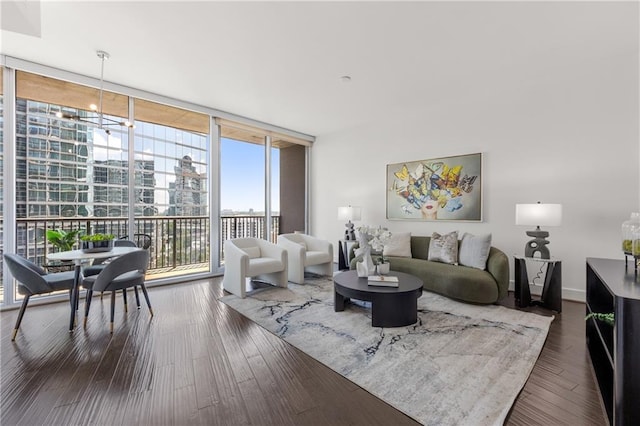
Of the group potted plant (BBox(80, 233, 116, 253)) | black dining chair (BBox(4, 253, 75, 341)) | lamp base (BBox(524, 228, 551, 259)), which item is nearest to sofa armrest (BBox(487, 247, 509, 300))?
lamp base (BBox(524, 228, 551, 259))

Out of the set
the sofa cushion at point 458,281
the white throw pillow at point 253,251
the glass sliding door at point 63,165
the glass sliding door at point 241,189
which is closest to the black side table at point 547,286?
the sofa cushion at point 458,281

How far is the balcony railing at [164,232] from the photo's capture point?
3.57 m

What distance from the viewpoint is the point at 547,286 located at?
3199mm

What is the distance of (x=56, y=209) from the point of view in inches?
144

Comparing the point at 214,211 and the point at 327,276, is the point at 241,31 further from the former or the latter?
the point at 327,276

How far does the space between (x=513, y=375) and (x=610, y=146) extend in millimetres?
3055

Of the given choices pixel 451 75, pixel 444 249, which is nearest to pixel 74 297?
pixel 444 249

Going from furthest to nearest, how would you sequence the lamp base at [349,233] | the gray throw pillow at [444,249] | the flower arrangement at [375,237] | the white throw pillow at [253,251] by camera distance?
the lamp base at [349,233], the white throw pillow at [253,251], the gray throw pillow at [444,249], the flower arrangement at [375,237]

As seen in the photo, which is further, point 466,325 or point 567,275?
point 567,275

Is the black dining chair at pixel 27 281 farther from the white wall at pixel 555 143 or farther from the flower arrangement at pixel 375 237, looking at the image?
the white wall at pixel 555 143

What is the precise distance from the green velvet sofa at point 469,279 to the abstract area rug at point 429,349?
123 mm

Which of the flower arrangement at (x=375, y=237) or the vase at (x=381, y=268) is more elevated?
the flower arrangement at (x=375, y=237)

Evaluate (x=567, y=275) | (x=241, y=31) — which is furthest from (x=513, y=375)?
(x=241, y=31)

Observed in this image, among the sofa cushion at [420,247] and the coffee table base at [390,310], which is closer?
the coffee table base at [390,310]
